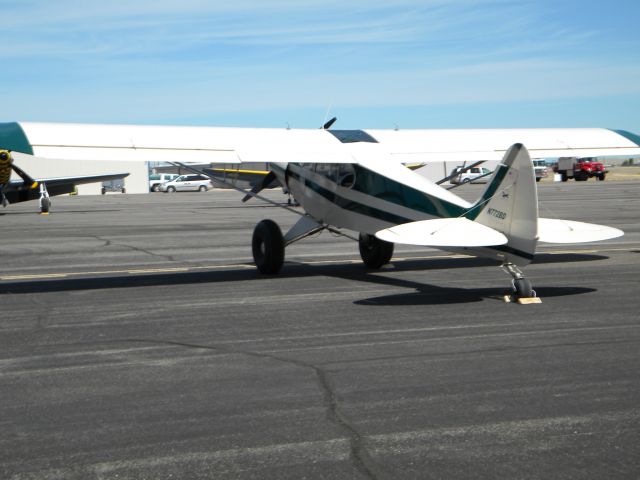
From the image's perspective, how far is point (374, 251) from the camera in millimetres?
15594

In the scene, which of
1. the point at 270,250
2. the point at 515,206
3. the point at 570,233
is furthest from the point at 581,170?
the point at 515,206

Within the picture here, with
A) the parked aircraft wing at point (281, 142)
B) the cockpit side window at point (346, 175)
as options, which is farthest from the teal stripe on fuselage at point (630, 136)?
the cockpit side window at point (346, 175)

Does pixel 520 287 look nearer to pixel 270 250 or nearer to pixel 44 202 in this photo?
pixel 270 250

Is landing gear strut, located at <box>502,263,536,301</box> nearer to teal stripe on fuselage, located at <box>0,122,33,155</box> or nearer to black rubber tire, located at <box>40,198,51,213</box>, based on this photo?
teal stripe on fuselage, located at <box>0,122,33,155</box>

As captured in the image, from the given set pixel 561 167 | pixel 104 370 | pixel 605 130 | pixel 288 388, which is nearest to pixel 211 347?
pixel 104 370

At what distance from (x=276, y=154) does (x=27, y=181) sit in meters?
28.3

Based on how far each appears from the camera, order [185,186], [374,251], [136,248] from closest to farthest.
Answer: [374,251] → [136,248] → [185,186]

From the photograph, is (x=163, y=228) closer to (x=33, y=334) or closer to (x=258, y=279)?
(x=258, y=279)

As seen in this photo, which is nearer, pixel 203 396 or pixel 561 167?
pixel 203 396

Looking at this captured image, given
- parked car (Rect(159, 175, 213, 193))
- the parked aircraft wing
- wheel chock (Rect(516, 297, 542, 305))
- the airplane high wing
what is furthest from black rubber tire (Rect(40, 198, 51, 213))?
parked car (Rect(159, 175, 213, 193))

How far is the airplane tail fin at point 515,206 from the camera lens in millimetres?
10820

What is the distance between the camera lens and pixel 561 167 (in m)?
86.0

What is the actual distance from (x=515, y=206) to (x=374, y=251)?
489 cm

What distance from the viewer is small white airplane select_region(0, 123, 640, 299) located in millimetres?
11023
